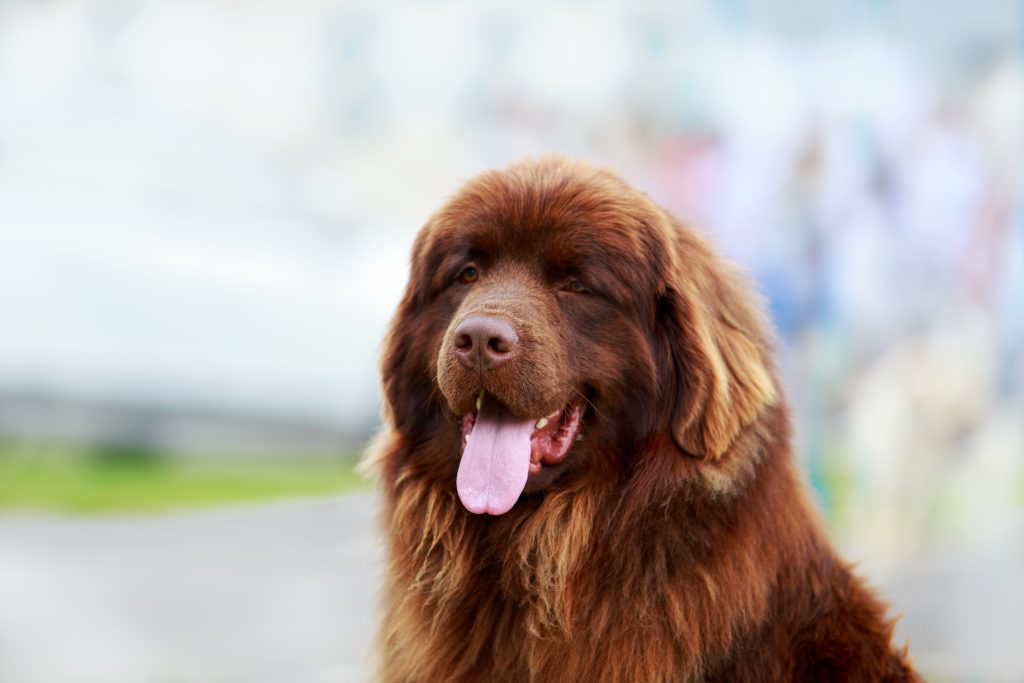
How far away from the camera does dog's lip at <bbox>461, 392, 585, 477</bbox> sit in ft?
9.03

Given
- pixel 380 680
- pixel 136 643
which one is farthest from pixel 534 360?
pixel 136 643

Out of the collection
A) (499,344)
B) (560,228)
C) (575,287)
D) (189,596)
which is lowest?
(189,596)

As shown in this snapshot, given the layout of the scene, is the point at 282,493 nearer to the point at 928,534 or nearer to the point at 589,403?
the point at 928,534

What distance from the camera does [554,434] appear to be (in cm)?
278

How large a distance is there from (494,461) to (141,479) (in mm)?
8275

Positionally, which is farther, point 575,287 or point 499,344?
point 575,287

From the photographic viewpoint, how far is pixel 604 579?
2646 millimetres

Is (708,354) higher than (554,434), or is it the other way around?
(708,354)

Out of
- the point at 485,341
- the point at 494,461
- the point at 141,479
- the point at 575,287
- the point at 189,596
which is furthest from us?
the point at 141,479

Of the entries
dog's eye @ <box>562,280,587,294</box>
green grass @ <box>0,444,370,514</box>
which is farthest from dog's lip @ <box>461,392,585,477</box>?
green grass @ <box>0,444,370,514</box>

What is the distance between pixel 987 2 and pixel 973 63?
1.51 feet

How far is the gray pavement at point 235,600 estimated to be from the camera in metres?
6.34

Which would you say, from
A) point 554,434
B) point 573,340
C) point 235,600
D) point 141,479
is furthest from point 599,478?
point 141,479

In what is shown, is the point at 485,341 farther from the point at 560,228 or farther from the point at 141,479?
the point at 141,479
